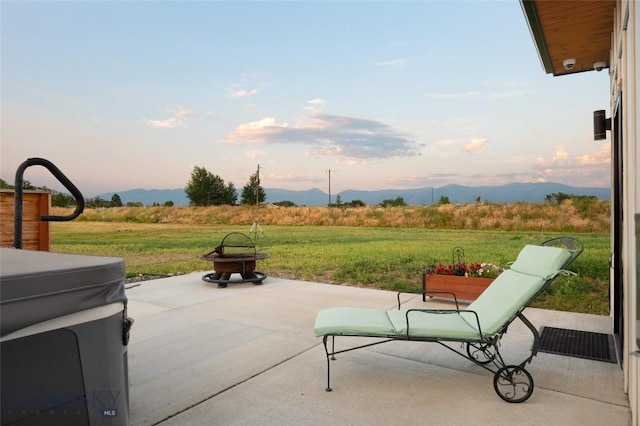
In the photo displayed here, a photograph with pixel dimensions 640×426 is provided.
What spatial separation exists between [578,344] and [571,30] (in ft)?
10.5

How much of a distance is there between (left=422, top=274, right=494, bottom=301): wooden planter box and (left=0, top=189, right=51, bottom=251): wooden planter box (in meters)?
5.15

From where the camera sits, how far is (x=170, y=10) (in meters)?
13.1

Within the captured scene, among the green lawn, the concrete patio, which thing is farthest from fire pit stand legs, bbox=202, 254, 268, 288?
the concrete patio

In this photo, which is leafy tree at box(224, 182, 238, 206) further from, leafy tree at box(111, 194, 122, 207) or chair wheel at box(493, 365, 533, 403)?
chair wheel at box(493, 365, 533, 403)

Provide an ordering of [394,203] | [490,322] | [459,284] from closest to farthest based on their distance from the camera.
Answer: [490,322]
[459,284]
[394,203]

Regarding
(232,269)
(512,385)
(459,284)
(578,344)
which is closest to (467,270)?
(459,284)

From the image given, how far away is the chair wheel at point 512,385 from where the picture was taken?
9.09 ft

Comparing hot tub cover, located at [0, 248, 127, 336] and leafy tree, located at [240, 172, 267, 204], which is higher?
leafy tree, located at [240, 172, 267, 204]

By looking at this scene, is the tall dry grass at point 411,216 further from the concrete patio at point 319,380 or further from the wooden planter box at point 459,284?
the wooden planter box at point 459,284

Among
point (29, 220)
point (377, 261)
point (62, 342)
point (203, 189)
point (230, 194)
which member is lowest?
point (377, 261)

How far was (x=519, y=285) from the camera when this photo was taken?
126 inches

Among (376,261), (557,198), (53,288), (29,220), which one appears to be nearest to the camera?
(53,288)

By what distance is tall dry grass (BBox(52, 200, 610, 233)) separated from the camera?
17.0m

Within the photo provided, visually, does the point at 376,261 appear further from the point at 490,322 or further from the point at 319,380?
the point at 319,380
